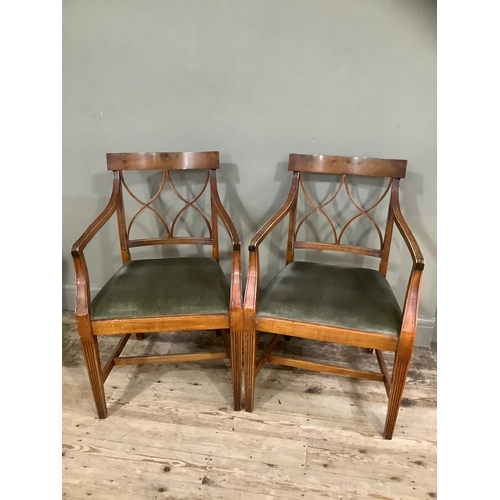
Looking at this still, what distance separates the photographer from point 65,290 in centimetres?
218

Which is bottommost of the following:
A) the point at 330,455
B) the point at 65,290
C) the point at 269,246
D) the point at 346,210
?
the point at 330,455

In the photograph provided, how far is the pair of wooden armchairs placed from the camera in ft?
4.25

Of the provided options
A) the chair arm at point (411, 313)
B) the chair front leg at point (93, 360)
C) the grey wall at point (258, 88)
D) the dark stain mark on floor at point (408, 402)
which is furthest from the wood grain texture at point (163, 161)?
the dark stain mark on floor at point (408, 402)

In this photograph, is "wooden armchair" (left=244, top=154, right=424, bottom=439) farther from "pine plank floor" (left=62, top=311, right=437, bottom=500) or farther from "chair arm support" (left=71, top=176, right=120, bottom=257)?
"chair arm support" (left=71, top=176, right=120, bottom=257)

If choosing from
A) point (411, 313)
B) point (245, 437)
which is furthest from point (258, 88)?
point (245, 437)

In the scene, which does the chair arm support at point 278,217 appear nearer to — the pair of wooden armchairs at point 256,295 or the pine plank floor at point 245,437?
the pair of wooden armchairs at point 256,295

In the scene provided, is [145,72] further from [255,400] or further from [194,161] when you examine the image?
[255,400]

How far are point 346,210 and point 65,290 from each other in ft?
5.10

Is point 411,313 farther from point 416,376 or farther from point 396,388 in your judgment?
point 416,376

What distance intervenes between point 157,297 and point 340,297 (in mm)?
642

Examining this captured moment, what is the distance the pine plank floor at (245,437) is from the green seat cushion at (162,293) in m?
0.46

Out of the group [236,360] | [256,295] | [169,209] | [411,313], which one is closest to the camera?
[411,313]

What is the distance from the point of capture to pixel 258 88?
1648 millimetres

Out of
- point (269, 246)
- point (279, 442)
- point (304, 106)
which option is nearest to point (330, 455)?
point (279, 442)
